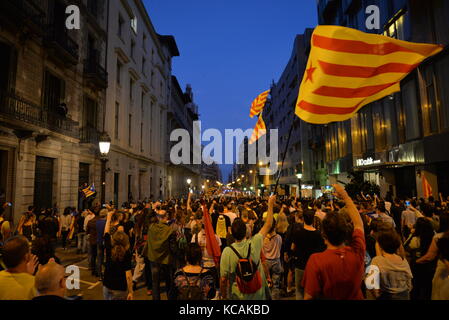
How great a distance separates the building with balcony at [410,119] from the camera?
15398mm

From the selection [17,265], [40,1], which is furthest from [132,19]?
[17,265]

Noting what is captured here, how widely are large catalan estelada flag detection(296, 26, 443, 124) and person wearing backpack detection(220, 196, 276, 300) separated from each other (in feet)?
15.3

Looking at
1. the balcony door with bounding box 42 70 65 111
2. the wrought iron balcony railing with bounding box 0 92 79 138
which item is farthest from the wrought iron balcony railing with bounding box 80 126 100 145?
the balcony door with bounding box 42 70 65 111

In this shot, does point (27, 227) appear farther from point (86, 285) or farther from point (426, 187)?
point (426, 187)

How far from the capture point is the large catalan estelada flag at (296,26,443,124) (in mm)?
6207

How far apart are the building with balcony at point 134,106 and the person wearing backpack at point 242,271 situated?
18861 millimetres

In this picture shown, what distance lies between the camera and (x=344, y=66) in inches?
250

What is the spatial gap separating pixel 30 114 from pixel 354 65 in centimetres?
1361

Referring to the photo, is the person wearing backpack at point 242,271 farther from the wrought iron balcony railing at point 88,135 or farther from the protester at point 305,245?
the wrought iron balcony railing at point 88,135

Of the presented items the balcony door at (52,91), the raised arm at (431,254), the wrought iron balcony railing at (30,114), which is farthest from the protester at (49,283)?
the balcony door at (52,91)
